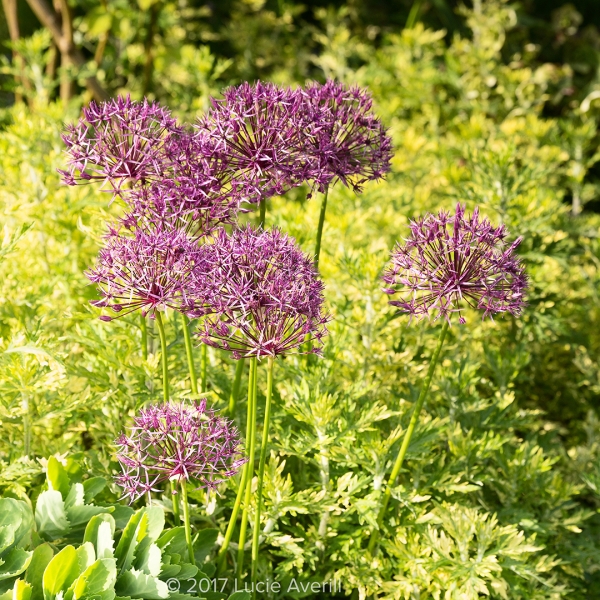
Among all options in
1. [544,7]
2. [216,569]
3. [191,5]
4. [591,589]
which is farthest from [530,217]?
[544,7]

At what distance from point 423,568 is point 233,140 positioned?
3.66 ft

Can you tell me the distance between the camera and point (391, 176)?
380 centimetres

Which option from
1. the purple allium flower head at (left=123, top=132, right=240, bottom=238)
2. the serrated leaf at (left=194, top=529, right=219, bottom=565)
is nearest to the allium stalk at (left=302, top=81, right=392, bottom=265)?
the purple allium flower head at (left=123, top=132, right=240, bottom=238)

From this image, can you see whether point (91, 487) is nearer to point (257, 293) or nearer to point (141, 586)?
point (141, 586)

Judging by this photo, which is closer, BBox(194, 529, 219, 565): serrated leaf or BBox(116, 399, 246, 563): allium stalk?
BBox(116, 399, 246, 563): allium stalk

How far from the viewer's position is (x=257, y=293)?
1295 mm

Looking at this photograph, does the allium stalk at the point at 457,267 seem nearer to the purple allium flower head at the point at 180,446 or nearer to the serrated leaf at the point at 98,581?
the purple allium flower head at the point at 180,446

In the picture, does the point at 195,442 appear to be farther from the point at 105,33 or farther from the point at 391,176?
the point at 105,33

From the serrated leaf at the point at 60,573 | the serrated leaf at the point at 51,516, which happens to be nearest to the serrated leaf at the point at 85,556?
the serrated leaf at the point at 60,573

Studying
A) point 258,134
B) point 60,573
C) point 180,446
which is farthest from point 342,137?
point 60,573

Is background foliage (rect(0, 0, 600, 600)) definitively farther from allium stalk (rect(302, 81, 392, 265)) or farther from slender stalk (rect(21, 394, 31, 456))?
allium stalk (rect(302, 81, 392, 265))

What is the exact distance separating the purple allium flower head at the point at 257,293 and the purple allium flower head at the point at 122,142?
0.28 meters

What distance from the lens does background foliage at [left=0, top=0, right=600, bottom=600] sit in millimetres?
1794

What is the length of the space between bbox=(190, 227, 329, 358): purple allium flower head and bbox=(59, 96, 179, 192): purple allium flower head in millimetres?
280
